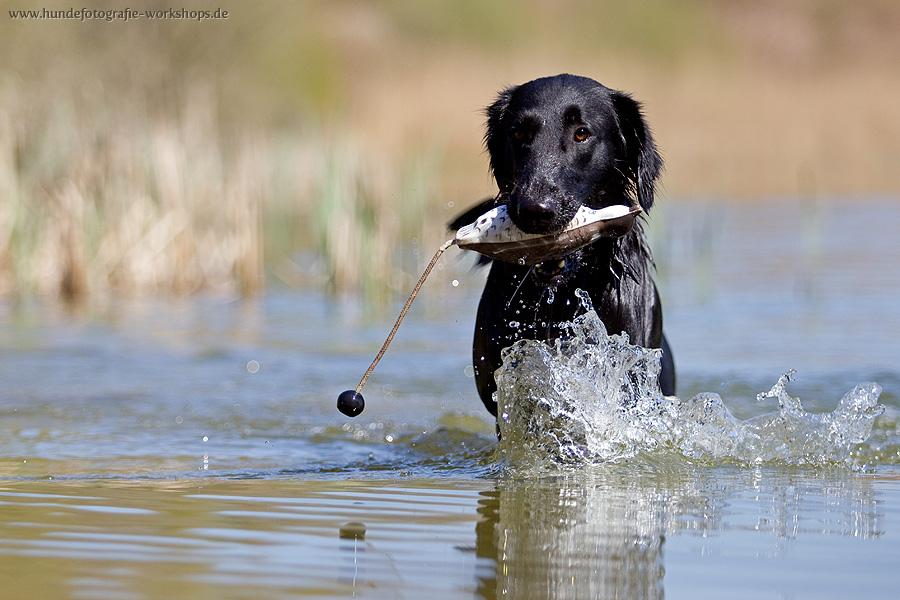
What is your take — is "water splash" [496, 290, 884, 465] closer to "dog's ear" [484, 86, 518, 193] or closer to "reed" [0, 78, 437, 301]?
"dog's ear" [484, 86, 518, 193]

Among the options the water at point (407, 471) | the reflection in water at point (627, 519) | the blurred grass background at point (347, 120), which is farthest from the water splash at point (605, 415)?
the blurred grass background at point (347, 120)

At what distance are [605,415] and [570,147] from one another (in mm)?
955

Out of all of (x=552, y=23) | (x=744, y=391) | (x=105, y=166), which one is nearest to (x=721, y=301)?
(x=744, y=391)

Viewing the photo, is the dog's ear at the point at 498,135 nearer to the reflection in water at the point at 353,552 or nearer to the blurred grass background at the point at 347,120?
the blurred grass background at the point at 347,120

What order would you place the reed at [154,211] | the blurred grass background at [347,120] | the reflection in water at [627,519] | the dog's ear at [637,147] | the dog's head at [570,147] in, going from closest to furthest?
1. the reflection in water at [627,519]
2. the dog's head at [570,147]
3. the dog's ear at [637,147]
4. the reed at [154,211]
5. the blurred grass background at [347,120]

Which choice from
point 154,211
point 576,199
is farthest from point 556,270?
point 154,211

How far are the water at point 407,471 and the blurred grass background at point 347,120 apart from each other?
1.11 meters

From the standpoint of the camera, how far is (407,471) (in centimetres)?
407

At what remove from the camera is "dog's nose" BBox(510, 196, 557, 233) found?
3586 millimetres

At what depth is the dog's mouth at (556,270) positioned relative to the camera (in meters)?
4.09

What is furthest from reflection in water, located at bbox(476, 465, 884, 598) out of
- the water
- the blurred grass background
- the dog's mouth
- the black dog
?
the blurred grass background

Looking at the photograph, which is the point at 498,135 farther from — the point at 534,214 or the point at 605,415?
the point at 605,415

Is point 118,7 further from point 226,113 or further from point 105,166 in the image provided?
point 105,166

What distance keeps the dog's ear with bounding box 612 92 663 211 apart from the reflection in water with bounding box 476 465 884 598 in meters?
1.05
